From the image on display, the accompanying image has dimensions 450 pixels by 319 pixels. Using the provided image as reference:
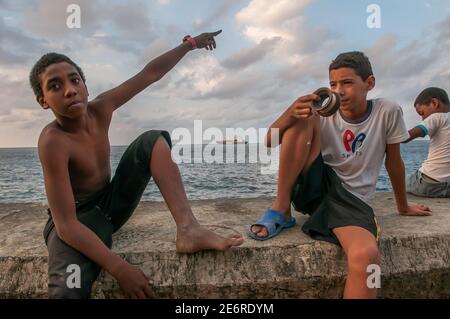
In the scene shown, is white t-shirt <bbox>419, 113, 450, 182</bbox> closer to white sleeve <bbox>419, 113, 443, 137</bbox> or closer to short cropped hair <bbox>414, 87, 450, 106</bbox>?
white sleeve <bbox>419, 113, 443, 137</bbox>

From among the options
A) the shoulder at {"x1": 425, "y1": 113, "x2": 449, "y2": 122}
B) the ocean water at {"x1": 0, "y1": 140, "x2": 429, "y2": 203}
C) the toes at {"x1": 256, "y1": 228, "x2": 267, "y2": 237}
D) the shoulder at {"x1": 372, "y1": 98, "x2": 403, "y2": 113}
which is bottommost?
the ocean water at {"x1": 0, "y1": 140, "x2": 429, "y2": 203}

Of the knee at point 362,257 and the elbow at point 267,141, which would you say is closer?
the knee at point 362,257


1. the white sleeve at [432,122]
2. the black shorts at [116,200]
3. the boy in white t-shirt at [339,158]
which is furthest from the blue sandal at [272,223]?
the white sleeve at [432,122]

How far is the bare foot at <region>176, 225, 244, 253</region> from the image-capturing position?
2.00 m

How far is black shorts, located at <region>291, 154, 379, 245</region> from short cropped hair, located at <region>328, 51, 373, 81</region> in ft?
2.26

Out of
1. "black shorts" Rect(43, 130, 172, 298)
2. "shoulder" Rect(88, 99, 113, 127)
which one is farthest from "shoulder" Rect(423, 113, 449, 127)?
"shoulder" Rect(88, 99, 113, 127)

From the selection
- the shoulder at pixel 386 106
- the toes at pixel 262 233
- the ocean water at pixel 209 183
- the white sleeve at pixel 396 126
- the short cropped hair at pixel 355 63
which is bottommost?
the ocean water at pixel 209 183

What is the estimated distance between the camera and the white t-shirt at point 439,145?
3.85 meters

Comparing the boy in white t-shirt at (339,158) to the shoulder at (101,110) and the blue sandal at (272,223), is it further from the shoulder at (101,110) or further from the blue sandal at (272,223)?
the shoulder at (101,110)

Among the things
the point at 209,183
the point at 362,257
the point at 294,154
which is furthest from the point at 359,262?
the point at 209,183

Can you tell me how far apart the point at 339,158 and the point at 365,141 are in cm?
22

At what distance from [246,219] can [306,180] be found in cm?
61

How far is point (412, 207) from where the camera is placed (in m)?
2.81
